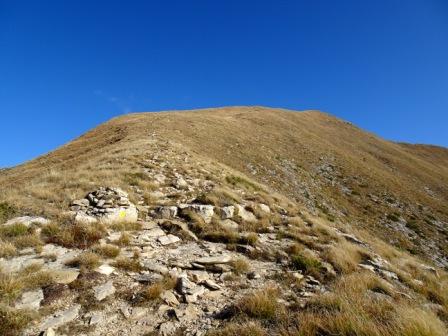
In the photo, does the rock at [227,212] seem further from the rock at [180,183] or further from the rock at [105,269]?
the rock at [105,269]

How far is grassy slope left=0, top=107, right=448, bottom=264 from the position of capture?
26.0m

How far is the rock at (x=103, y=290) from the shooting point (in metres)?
7.33

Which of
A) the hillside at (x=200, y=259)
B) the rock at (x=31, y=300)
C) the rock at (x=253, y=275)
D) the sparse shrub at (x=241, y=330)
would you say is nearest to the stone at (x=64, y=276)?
the hillside at (x=200, y=259)

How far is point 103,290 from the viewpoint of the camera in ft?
24.8

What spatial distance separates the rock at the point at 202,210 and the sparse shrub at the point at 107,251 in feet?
13.8

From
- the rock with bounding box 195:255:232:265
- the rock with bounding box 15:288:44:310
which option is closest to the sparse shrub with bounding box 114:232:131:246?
the rock with bounding box 195:255:232:265

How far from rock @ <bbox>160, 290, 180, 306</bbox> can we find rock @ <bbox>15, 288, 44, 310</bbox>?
253 cm

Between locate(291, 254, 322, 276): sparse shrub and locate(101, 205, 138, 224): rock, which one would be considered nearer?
locate(291, 254, 322, 276): sparse shrub

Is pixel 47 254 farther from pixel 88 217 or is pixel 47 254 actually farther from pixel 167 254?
pixel 167 254

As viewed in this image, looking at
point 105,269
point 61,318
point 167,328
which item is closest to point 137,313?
point 167,328

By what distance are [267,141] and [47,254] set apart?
118 feet

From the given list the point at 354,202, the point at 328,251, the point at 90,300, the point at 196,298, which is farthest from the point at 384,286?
the point at 354,202

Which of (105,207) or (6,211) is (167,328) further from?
(6,211)

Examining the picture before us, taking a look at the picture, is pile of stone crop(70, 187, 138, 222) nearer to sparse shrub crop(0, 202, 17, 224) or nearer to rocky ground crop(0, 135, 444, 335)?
rocky ground crop(0, 135, 444, 335)
